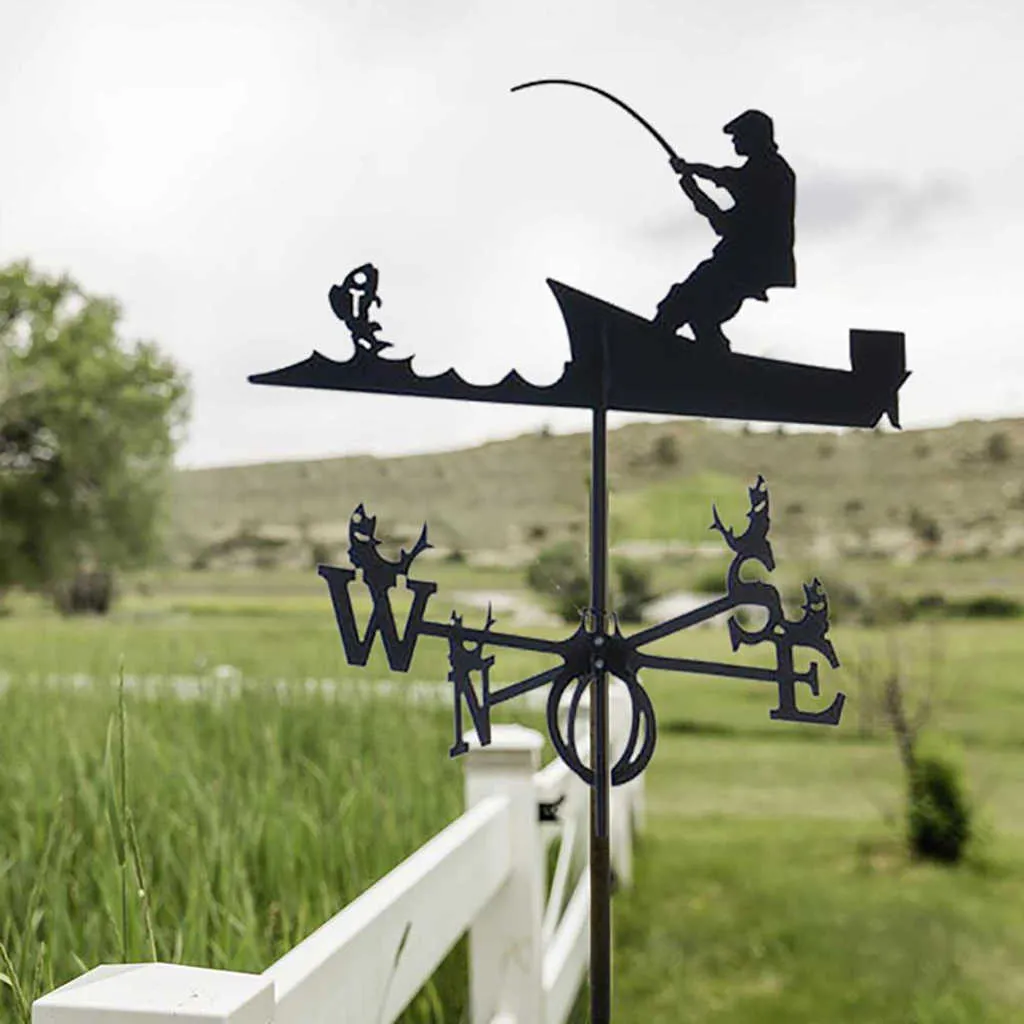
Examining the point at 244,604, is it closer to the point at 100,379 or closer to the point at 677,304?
the point at 100,379

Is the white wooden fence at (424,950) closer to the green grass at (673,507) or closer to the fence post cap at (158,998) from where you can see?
the fence post cap at (158,998)

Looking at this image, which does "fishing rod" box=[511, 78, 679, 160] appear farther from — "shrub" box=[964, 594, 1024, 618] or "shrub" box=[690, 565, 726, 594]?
"shrub" box=[964, 594, 1024, 618]

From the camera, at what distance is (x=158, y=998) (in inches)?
28.7

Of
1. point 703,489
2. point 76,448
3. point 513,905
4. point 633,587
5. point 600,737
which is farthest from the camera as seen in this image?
point 76,448

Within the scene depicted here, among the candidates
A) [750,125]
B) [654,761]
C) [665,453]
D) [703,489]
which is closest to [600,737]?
[750,125]

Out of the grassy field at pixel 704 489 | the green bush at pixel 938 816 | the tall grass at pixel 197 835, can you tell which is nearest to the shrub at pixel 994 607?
the grassy field at pixel 704 489

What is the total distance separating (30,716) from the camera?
2984 mm

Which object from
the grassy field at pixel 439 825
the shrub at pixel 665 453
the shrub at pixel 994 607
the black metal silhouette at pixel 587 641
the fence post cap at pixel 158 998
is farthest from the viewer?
the shrub at pixel 665 453

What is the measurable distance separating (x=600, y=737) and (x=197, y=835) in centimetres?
117

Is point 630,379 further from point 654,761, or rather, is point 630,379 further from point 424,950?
point 654,761

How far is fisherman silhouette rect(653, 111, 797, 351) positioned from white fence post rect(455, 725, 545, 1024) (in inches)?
38.8

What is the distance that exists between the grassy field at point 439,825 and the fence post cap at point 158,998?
153 millimetres

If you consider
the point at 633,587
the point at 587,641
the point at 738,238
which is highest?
the point at 738,238

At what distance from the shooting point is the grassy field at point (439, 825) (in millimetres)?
1629
